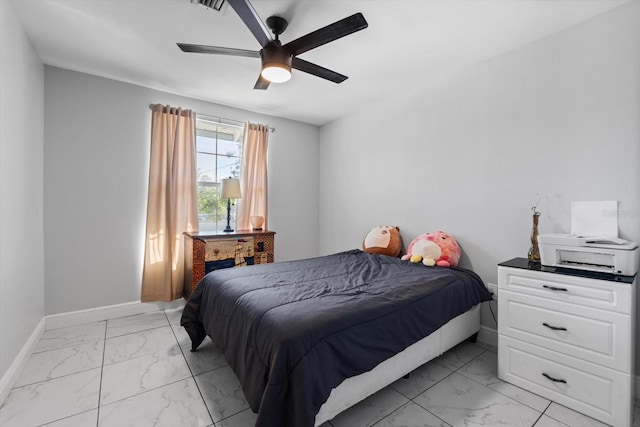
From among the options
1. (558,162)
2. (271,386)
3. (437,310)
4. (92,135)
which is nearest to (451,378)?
(437,310)

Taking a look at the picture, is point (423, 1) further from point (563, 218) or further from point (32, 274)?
point (32, 274)

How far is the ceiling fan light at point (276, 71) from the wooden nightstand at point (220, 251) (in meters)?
1.81

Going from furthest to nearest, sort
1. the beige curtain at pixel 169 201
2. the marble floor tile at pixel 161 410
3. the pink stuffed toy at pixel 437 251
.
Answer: the beige curtain at pixel 169 201 < the pink stuffed toy at pixel 437 251 < the marble floor tile at pixel 161 410

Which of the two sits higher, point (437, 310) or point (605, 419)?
point (437, 310)

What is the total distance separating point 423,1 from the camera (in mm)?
1841

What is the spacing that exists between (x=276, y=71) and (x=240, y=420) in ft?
7.24

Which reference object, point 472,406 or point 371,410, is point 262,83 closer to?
point 371,410

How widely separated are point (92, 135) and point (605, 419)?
15.2ft

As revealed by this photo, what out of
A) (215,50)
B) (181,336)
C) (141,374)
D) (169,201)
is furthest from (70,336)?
(215,50)

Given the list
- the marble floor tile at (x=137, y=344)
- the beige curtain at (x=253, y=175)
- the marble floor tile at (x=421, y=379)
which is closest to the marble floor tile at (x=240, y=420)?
the marble floor tile at (x=421, y=379)

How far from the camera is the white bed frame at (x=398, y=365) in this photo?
1439 mm

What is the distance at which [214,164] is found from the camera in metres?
3.73

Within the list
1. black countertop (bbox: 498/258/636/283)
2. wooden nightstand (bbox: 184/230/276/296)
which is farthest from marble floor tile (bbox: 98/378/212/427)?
black countertop (bbox: 498/258/636/283)

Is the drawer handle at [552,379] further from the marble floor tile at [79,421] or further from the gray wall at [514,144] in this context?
the marble floor tile at [79,421]
